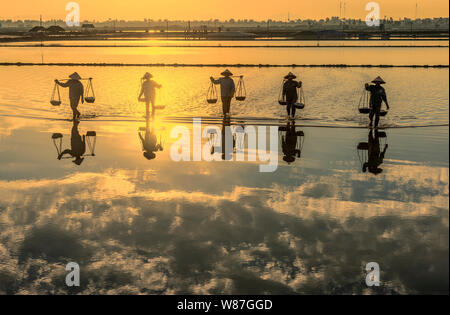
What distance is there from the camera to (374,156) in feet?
57.7

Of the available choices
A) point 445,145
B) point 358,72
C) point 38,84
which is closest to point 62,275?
point 445,145

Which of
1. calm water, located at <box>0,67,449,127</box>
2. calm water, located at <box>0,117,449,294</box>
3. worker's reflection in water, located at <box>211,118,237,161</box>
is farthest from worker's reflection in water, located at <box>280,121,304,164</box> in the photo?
calm water, located at <box>0,67,449,127</box>

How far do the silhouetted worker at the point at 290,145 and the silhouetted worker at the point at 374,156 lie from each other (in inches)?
83.6

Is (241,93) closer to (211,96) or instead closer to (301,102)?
(301,102)

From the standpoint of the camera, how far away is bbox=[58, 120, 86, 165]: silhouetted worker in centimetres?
1739

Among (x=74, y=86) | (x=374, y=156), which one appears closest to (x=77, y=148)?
(x=74, y=86)

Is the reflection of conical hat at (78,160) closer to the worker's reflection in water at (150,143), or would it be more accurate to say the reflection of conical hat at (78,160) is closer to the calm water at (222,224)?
the calm water at (222,224)

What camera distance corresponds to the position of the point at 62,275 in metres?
8.58

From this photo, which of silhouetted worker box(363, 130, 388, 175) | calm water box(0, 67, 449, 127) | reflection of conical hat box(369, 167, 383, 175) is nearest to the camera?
reflection of conical hat box(369, 167, 383, 175)

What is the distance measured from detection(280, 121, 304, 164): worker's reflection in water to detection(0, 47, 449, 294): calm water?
212mm

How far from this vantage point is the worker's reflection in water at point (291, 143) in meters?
17.7

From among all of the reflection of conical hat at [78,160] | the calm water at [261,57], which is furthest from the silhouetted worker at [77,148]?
the calm water at [261,57]

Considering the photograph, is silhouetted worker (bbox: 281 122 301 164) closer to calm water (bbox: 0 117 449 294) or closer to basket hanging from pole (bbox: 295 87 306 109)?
calm water (bbox: 0 117 449 294)

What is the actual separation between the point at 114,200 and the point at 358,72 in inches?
2039
